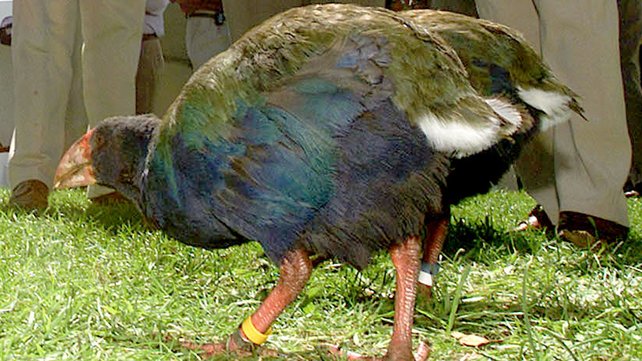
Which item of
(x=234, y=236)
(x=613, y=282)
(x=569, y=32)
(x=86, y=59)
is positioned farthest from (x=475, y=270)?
(x=86, y=59)

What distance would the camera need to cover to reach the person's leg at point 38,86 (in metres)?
3.62

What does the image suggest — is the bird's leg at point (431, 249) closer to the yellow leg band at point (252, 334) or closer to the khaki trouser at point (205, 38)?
the yellow leg band at point (252, 334)

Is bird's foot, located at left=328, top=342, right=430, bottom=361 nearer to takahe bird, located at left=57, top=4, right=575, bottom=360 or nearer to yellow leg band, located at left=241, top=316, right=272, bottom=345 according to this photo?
takahe bird, located at left=57, top=4, right=575, bottom=360

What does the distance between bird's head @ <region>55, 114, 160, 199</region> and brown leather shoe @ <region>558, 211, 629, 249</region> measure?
140 cm

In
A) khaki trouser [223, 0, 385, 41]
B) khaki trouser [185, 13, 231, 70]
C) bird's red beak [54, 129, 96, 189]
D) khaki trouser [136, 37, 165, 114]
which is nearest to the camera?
bird's red beak [54, 129, 96, 189]

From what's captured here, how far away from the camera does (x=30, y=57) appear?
3.64 metres

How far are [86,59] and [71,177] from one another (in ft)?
5.17

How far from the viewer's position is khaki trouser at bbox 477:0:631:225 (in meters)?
2.61

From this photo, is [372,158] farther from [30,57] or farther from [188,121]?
[30,57]

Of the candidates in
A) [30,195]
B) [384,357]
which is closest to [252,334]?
[384,357]

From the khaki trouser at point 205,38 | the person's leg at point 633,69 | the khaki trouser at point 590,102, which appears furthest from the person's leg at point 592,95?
the khaki trouser at point 205,38

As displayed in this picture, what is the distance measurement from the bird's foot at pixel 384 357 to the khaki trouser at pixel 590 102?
1.14 m

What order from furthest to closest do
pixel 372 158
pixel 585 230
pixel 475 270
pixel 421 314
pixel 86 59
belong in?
1. pixel 86 59
2. pixel 585 230
3. pixel 475 270
4. pixel 421 314
5. pixel 372 158

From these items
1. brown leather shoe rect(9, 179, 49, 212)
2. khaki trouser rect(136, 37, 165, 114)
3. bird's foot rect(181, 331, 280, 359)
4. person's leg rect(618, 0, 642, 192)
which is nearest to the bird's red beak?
bird's foot rect(181, 331, 280, 359)
